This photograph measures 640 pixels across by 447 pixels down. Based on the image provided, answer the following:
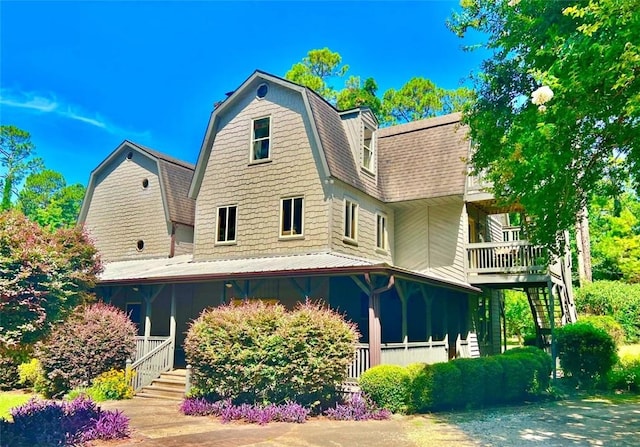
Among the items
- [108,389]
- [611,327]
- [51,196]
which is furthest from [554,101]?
[51,196]

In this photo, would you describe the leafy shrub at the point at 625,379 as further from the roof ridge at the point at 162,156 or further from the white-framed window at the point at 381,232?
the roof ridge at the point at 162,156

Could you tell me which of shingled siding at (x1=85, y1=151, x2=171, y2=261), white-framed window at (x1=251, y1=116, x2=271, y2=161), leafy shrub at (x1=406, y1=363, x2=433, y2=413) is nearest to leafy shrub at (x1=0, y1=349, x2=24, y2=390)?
shingled siding at (x1=85, y1=151, x2=171, y2=261)

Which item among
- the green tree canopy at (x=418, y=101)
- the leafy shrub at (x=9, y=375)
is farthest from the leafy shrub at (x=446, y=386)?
the green tree canopy at (x=418, y=101)

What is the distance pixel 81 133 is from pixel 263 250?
1166cm

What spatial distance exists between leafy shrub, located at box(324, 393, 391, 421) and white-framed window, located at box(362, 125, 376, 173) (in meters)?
9.55

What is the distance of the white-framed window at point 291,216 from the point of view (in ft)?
56.7

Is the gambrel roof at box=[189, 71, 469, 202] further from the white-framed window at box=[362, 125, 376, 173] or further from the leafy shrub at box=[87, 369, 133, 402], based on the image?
the leafy shrub at box=[87, 369, 133, 402]

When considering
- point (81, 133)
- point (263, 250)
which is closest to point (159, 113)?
point (81, 133)

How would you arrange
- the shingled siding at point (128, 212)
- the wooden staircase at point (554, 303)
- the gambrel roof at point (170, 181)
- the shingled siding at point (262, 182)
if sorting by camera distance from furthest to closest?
1. the shingled siding at point (128, 212)
2. the gambrel roof at point (170, 181)
3. the wooden staircase at point (554, 303)
4. the shingled siding at point (262, 182)

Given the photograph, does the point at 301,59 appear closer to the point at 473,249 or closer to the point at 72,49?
the point at 473,249

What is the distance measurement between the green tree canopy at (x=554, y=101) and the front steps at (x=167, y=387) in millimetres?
10030

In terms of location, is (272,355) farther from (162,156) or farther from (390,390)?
(162,156)

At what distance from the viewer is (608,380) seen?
1683 cm

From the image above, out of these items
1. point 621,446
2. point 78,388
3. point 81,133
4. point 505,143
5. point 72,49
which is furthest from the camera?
point 81,133
